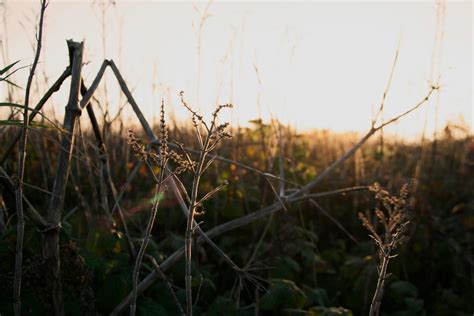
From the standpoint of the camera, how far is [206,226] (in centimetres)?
325

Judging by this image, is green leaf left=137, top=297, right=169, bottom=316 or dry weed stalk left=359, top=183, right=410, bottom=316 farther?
green leaf left=137, top=297, right=169, bottom=316

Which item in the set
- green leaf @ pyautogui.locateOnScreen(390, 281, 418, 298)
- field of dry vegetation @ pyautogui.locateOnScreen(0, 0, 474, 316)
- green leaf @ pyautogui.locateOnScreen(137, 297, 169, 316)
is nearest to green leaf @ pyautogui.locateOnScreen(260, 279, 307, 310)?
field of dry vegetation @ pyautogui.locateOnScreen(0, 0, 474, 316)

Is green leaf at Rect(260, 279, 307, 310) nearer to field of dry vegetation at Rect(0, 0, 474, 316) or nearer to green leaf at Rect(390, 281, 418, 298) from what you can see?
field of dry vegetation at Rect(0, 0, 474, 316)

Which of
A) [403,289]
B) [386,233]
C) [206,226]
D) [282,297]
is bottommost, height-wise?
[403,289]

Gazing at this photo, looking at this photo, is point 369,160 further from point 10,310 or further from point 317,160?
point 10,310

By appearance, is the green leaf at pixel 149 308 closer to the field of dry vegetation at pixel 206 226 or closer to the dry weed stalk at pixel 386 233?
the field of dry vegetation at pixel 206 226

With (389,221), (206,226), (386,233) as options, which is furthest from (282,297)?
(206,226)

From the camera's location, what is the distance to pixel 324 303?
8.23 feet

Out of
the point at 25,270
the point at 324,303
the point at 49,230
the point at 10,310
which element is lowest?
the point at 324,303

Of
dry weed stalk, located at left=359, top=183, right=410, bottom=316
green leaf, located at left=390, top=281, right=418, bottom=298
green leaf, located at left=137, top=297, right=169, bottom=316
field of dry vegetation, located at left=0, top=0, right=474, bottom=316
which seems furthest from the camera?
green leaf, located at left=390, top=281, right=418, bottom=298

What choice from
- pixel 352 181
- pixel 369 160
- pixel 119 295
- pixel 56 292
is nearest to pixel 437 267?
pixel 352 181

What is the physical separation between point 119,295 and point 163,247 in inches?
34.3

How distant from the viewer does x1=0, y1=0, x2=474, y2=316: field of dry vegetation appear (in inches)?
57.7

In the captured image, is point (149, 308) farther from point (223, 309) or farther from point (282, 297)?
point (282, 297)
